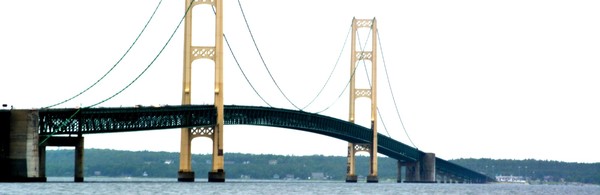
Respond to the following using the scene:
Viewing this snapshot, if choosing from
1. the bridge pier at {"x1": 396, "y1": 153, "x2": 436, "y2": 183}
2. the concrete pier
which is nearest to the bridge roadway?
the bridge pier at {"x1": 396, "y1": 153, "x2": 436, "y2": 183}

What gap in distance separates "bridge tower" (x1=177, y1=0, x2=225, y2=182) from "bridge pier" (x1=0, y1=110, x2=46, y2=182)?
20263 millimetres

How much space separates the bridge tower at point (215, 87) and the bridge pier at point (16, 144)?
2026cm

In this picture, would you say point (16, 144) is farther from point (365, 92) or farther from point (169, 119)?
A: point (365, 92)

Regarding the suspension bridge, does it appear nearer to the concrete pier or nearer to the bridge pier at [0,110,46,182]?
the bridge pier at [0,110,46,182]

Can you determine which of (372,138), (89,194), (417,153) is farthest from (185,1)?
(417,153)

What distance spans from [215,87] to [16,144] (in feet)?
78.4

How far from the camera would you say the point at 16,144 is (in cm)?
9044

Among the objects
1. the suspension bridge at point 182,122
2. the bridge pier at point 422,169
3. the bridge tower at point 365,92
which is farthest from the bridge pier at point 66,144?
the bridge pier at point 422,169

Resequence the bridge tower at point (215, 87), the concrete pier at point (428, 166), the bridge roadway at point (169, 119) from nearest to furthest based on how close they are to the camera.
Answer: the bridge roadway at point (169, 119), the bridge tower at point (215, 87), the concrete pier at point (428, 166)

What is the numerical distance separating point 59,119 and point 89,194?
20.9 metres

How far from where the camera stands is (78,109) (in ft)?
319

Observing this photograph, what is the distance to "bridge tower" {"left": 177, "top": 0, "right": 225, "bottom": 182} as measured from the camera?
109 m

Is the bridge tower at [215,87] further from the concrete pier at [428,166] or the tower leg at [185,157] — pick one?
the concrete pier at [428,166]

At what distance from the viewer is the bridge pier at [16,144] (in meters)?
90.1
